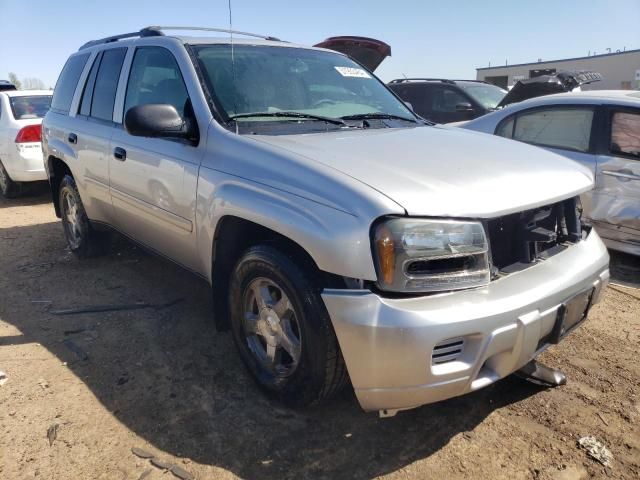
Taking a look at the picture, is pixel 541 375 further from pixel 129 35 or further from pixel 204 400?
pixel 129 35

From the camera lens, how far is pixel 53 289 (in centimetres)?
435

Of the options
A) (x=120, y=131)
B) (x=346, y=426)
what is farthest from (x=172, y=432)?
(x=120, y=131)

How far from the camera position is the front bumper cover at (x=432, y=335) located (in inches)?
76.9

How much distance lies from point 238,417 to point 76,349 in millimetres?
1332

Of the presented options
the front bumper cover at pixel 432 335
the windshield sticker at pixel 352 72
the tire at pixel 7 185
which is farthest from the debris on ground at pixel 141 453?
the tire at pixel 7 185

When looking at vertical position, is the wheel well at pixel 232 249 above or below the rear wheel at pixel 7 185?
above

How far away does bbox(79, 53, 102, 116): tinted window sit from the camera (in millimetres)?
4301

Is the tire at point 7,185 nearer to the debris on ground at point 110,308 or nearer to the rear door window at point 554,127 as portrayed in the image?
the debris on ground at point 110,308

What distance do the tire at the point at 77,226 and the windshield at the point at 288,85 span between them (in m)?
2.25

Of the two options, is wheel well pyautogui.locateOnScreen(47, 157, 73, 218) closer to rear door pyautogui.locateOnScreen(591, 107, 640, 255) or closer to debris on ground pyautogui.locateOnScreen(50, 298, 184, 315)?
debris on ground pyautogui.locateOnScreen(50, 298, 184, 315)

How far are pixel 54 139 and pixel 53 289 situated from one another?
1431mm

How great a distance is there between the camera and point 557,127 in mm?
4930

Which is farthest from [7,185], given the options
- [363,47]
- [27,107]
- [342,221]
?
[342,221]

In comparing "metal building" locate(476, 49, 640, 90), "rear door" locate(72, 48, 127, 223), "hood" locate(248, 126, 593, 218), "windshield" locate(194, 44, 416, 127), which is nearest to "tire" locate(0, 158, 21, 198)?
"rear door" locate(72, 48, 127, 223)
